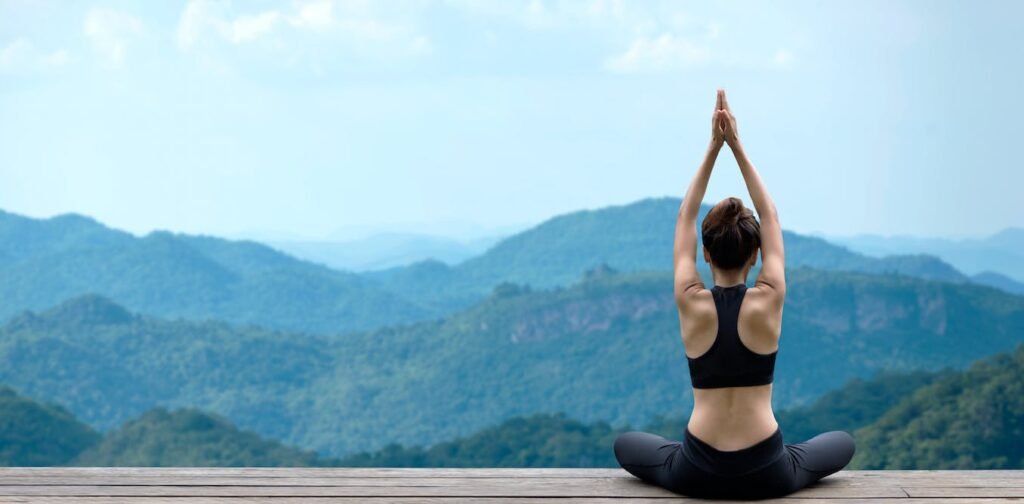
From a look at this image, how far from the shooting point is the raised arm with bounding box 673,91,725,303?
2.95 m

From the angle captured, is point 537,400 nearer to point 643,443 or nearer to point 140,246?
point 140,246

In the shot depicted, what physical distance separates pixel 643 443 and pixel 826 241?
54830 millimetres

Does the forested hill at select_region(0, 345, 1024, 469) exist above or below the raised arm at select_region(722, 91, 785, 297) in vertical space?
below

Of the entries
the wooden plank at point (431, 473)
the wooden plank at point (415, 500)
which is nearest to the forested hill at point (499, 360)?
the wooden plank at point (431, 473)

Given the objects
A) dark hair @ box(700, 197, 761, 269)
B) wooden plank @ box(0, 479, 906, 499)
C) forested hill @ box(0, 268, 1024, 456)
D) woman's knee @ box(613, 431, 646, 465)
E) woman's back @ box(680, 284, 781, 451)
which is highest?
forested hill @ box(0, 268, 1024, 456)

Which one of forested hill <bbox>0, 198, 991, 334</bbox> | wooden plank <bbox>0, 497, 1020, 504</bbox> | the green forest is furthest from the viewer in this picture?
forested hill <bbox>0, 198, 991, 334</bbox>

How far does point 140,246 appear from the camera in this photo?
195 ft

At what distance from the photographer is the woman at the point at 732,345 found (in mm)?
2893

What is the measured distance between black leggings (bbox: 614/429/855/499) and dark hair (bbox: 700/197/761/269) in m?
0.46

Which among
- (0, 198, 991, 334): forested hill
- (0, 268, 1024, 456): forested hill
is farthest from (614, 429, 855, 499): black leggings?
(0, 198, 991, 334): forested hill

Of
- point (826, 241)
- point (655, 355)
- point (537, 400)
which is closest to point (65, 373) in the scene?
point (537, 400)

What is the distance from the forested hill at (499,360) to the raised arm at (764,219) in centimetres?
3625

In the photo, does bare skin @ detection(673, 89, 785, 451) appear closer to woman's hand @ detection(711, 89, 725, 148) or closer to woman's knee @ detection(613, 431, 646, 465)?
woman's hand @ detection(711, 89, 725, 148)

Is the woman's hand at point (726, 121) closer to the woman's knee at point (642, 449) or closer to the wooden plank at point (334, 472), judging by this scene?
the woman's knee at point (642, 449)
